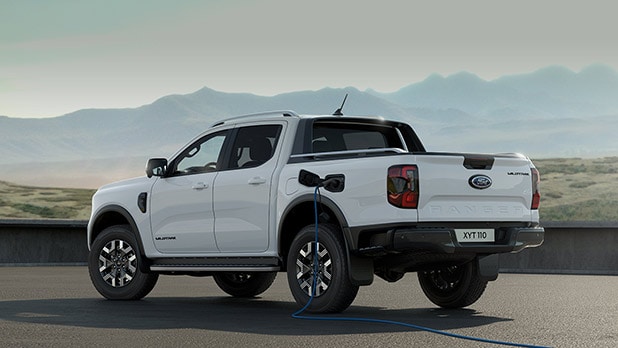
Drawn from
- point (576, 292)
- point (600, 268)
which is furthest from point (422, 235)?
point (600, 268)

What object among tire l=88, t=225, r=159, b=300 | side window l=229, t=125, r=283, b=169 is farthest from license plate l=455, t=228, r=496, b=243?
tire l=88, t=225, r=159, b=300

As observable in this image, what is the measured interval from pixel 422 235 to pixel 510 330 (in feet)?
4.00

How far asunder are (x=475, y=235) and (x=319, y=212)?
159cm

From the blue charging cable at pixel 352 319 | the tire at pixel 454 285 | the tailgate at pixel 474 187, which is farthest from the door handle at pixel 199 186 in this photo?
the tailgate at pixel 474 187

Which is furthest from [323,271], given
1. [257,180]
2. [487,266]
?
[487,266]

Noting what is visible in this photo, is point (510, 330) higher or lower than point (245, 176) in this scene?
lower

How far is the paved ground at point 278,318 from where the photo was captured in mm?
8672

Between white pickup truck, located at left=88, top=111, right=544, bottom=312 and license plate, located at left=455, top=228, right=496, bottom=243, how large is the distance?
16 mm

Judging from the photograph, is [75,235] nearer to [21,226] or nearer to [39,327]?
[21,226]

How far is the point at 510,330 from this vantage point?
9.58 meters

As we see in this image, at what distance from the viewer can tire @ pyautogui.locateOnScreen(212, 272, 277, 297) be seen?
1387 cm

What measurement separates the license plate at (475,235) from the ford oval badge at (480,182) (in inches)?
16.3

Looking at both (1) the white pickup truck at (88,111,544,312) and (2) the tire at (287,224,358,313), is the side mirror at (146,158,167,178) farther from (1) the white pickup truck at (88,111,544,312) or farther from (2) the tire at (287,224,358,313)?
(2) the tire at (287,224,358,313)

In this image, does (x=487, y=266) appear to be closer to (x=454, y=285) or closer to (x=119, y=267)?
(x=454, y=285)
